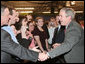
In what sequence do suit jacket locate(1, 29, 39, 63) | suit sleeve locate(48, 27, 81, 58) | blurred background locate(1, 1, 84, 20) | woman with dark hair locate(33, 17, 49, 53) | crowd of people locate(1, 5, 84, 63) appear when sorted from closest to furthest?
suit jacket locate(1, 29, 39, 63)
crowd of people locate(1, 5, 84, 63)
suit sleeve locate(48, 27, 81, 58)
woman with dark hair locate(33, 17, 49, 53)
blurred background locate(1, 1, 84, 20)

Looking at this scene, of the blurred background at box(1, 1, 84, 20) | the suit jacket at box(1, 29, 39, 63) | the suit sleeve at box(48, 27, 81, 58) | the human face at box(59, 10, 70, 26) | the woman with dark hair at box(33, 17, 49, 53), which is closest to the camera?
the suit jacket at box(1, 29, 39, 63)

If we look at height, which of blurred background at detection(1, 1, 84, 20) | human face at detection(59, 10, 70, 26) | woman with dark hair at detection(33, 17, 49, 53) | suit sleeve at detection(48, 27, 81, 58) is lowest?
blurred background at detection(1, 1, 84, 20)

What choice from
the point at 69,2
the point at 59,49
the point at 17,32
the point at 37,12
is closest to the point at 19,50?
the point at 59,49

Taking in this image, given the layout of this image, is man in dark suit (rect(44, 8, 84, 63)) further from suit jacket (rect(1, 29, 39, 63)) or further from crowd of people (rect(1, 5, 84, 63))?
suit jacket (rect(1, 29, 39, 63))

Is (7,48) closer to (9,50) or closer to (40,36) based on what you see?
(9,50)

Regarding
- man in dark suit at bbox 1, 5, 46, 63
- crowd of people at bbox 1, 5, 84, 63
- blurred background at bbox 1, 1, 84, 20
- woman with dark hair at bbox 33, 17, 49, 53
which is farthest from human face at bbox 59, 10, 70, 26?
blurred background at bbox 1, 1, 84, 20

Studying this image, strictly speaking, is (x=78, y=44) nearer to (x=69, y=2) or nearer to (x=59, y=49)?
(x=59, y=49)

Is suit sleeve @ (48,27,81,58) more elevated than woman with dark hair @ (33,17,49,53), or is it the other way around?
suit sleeve @ (48,27,81,58)

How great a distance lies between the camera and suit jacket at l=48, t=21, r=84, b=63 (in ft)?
11.4

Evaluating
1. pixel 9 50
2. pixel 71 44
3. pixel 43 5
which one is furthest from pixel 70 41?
pixel 43 5

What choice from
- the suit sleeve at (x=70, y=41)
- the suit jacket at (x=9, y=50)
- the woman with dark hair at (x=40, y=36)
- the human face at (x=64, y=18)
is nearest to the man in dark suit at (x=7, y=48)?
the suit jacket at (x=9, y=50)

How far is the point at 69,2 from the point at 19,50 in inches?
Answer: 344

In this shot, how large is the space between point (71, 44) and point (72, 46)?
0.17 ft

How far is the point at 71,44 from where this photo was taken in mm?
3453
